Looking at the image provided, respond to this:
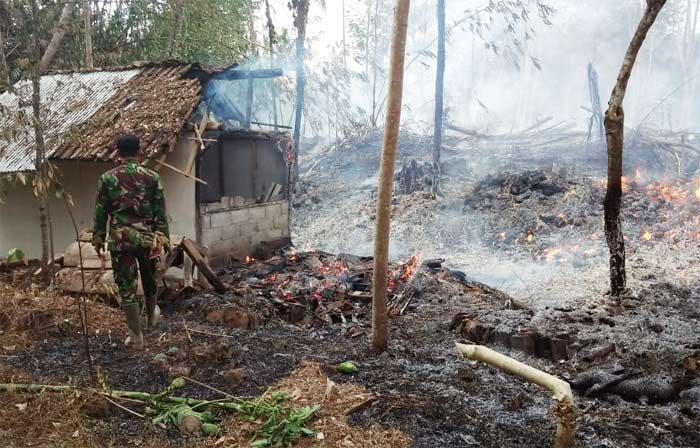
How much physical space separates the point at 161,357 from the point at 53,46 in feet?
15.9

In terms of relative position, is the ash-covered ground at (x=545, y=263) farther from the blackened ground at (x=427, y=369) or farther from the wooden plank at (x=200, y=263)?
the wooden plank at (x=200, y=263)

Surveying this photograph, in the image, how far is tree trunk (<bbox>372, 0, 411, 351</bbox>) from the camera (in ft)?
15.4

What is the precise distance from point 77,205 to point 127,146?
16.7 ft

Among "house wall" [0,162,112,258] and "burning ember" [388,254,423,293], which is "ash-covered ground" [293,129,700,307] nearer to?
"burning ember" [388,254,423,293]

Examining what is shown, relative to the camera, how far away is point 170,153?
28.8 ft

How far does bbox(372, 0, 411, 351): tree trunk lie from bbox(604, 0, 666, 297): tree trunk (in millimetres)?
3146

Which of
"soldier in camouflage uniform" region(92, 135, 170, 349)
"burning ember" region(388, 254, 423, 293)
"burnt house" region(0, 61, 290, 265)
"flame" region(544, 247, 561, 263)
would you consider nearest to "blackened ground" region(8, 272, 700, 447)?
"soldier in camouflage uniform" region(92, 135, 170, 349)

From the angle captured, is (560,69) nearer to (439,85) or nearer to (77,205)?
(439,85)

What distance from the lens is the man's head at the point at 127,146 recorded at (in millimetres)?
5109

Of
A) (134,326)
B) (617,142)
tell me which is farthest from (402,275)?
(134,326)

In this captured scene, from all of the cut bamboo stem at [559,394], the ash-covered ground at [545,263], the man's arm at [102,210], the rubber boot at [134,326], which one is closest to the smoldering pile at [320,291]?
the ash-covered ground at [545,263]

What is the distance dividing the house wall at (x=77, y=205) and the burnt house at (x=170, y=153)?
0.7 inches

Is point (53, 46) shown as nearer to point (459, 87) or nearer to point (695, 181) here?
point (695, 181)

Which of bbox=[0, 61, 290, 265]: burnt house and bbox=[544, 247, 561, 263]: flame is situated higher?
bbox=[0, 61, 290, 265]: burnt house
